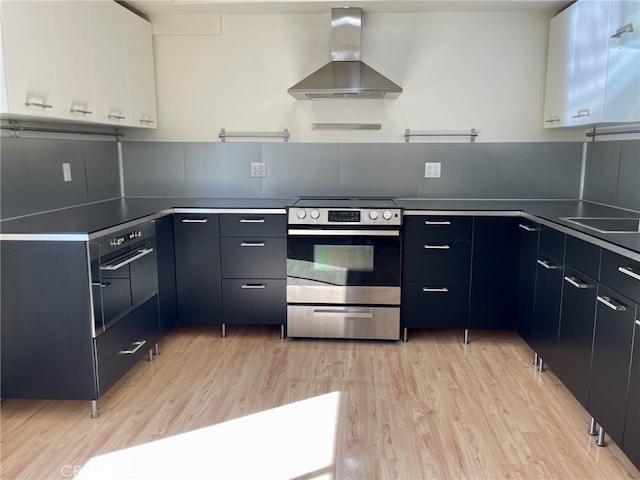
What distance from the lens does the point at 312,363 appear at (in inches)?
115

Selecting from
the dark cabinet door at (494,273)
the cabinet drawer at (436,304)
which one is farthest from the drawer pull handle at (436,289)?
the dark cabinet door at (494,273)

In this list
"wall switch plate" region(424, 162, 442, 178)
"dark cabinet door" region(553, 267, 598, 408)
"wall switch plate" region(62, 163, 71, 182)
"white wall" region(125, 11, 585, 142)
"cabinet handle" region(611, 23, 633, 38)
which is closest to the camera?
"dark cabinet door" region(553, 267, 598, 408)

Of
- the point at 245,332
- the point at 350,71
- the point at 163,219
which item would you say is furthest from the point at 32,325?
the point at 350,71

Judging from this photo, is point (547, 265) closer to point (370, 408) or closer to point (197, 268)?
point (370, 408)

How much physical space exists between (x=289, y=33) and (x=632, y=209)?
2508mm

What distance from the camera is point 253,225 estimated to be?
10.4 feet

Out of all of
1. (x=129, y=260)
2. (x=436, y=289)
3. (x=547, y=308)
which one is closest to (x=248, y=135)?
(x=129, y=260)

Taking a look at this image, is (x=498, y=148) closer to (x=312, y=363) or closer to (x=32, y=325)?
(x=312, y=363)

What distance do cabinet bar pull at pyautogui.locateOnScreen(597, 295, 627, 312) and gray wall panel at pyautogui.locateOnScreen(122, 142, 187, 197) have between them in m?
2.82

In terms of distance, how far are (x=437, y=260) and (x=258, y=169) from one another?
1.46 m

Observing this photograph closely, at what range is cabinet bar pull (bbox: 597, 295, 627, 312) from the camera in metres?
1.86

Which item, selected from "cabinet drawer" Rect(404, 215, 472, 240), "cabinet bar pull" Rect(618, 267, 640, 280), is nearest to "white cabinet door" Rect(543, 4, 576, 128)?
"cabinet drawer" Rect(404, 215, 472, 240)

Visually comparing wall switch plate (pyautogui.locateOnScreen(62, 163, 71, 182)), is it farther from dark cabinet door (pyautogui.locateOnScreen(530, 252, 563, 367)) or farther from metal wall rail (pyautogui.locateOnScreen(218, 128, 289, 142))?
dark cabinet door (pyautogui.locateOnScreen(530, 252, 563, 367))

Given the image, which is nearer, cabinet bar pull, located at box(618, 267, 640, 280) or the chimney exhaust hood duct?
cabinet bar pull, located at box(618, 267, 640, 280)
